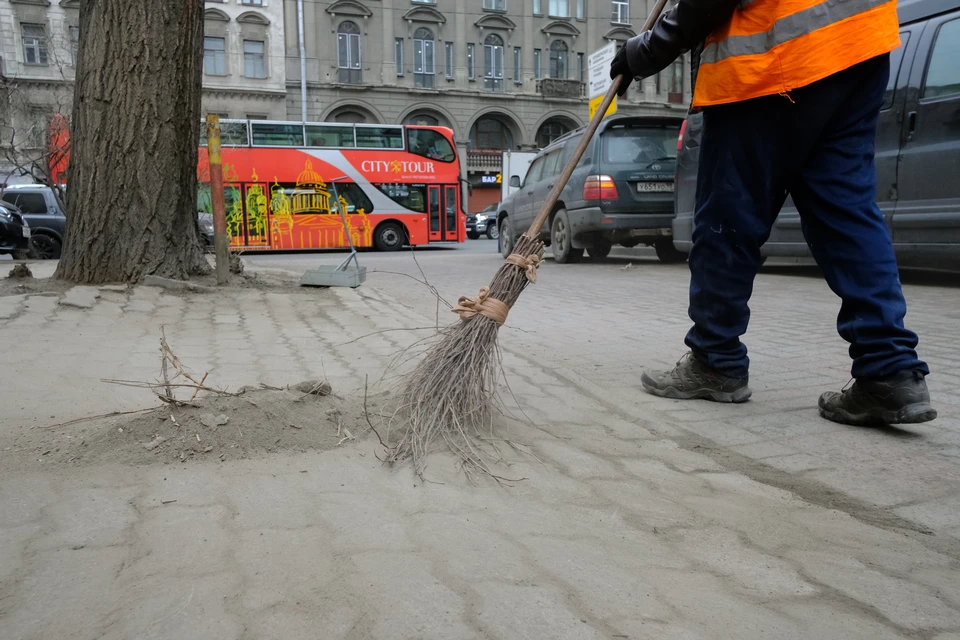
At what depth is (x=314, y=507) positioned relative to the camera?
1875 millimetres

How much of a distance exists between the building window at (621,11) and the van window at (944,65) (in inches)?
1550

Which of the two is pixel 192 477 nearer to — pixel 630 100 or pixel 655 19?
pixel 655 19

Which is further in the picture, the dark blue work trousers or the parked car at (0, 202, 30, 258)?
the parked car at (0, 202, 30, 258)

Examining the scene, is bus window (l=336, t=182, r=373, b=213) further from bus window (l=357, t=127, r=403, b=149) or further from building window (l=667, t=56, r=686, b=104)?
building window (l=667, t=56, r=686, b=104)

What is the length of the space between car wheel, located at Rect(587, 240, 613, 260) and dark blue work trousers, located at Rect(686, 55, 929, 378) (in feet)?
23.9

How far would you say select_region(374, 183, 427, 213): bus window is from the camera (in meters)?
20.4

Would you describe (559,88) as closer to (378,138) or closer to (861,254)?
(378,138)

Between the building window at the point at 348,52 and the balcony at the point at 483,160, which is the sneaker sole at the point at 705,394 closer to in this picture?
the building window at the point at 348,52

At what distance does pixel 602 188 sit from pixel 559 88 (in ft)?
108

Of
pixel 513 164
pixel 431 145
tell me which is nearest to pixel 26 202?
pixel 431 145

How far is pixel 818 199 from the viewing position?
8.45 feet

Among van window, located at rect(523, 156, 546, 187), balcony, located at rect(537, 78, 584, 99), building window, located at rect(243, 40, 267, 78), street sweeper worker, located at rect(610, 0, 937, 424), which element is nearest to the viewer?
street sweeper worker, located at rect(610, 0, 937, 424)

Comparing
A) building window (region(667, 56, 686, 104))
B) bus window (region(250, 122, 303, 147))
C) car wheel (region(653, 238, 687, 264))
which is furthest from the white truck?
building window (region(667, 56, 686, 104))

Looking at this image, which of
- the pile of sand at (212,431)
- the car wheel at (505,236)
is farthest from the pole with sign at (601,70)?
the pile of sand at (212,431)
